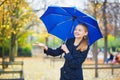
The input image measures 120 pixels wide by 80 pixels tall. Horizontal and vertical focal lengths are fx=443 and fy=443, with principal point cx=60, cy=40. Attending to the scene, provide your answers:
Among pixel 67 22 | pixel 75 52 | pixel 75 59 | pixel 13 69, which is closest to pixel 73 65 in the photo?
pixel 75 59

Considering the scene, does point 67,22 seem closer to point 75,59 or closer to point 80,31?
point 80,31

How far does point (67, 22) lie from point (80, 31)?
828 millimetres

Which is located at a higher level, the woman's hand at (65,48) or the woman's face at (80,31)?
the woman's face at (80,31)

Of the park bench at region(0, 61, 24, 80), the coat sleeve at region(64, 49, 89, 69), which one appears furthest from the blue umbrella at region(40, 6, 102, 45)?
the park bench at region(0, 61, 24, 80)

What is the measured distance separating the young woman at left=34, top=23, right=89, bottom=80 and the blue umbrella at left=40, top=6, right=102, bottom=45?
0.37 m

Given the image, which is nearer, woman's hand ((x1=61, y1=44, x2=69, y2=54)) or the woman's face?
woman's hand ((x1=61, y1=44, x2=69, y2=54))

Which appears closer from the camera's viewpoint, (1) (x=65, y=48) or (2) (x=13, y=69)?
(1) (x=65, y=48)

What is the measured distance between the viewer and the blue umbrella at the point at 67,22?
7660 millimetres

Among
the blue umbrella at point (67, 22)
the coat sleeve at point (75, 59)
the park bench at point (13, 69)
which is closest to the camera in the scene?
the coat sleeve at point (75, 59)

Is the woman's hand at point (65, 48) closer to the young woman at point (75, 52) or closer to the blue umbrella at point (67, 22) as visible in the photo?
the young woman at point (75, 52)

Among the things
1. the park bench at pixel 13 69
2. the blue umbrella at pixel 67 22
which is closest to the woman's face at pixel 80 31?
the blue umbrella at pixel 67 22

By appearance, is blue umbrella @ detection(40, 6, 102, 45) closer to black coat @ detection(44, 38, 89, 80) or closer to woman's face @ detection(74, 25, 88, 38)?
woman's face @ detection(74, 25, 88, 38)

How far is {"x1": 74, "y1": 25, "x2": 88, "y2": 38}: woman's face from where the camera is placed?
714 centimetres

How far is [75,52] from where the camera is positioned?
711cm
